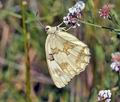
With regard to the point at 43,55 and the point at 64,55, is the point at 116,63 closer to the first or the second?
the point at 64,55

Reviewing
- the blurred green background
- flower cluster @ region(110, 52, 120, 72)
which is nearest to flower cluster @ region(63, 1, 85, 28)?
the blurred green background

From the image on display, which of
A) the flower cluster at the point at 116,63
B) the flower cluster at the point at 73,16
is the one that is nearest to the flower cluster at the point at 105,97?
A: the flower cluster at the point at 116,63

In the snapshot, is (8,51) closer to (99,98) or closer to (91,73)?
(91,73)

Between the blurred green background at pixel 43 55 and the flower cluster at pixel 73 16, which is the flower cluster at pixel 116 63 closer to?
the blurred green background at pixel 43 55

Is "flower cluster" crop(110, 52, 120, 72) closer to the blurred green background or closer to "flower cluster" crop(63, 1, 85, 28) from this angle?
the blurred green background

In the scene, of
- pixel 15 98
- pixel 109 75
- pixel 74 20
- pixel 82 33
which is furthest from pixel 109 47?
pixel 15 98
